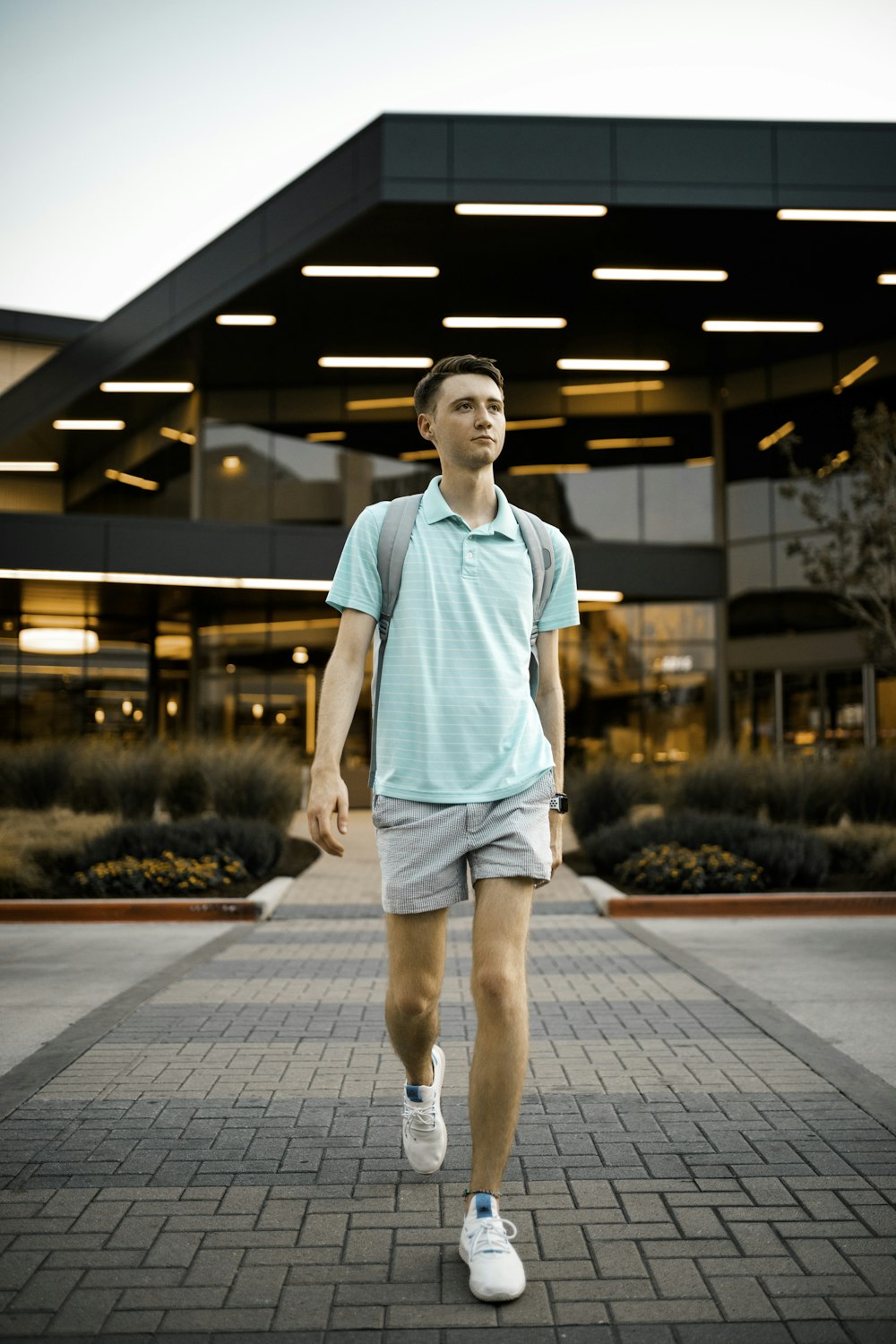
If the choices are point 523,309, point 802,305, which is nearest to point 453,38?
point 523,309

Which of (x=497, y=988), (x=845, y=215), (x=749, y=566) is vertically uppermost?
(x=845, y=215)

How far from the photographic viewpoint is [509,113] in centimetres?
1692

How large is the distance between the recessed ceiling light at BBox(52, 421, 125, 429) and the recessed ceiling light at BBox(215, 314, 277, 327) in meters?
6.98

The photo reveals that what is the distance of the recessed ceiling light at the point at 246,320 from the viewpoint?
2112 cm

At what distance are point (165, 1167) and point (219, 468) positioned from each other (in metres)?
23.5

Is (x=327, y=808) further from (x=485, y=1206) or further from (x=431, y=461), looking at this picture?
(x=431, y=461)

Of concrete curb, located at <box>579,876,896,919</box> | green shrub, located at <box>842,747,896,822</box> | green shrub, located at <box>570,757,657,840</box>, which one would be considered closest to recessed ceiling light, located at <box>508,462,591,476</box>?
green shrub, located at <box>570,757,657,840</box>

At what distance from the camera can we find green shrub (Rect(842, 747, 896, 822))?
13.5m

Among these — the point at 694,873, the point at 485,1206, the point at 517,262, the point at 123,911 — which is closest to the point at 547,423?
the point at 517,262

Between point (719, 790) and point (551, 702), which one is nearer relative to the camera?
point (551, 702)

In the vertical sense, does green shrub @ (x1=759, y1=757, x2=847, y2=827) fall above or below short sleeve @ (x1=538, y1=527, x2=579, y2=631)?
below

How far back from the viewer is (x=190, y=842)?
11.2 m

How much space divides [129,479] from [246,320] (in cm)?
829

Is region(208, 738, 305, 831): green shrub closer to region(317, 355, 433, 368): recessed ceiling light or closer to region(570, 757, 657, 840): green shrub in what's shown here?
region(570, 757, 657, 840): green shrub
